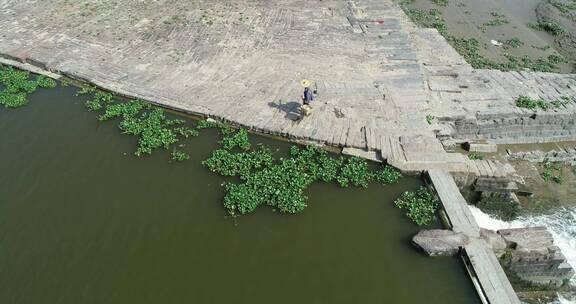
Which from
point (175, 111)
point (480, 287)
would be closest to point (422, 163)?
point (480, 287)

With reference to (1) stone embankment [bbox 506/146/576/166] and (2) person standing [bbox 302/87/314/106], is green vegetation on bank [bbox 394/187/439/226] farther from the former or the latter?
(1) stone embankment [bbox 506/146/576/166]

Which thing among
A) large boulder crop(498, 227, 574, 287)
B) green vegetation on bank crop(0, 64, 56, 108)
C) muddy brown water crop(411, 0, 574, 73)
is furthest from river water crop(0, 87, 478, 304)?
muddy brown water crop(411, 0, 574, 73)

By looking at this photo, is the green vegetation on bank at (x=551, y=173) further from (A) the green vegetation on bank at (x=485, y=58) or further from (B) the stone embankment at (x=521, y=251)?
(A) the green vegetation on bank at (x=485, y=58)

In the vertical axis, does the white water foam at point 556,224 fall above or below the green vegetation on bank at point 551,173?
below

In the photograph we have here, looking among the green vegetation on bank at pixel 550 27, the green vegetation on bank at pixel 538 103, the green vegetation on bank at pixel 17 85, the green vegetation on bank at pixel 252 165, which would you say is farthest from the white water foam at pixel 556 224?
the green vegetation on bank at pixel 17 85

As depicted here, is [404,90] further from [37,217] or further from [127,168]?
[37,217]

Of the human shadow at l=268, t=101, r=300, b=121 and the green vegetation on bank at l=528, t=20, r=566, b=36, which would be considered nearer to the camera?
the human shadow at l=268, t=101, r=300, b=121
